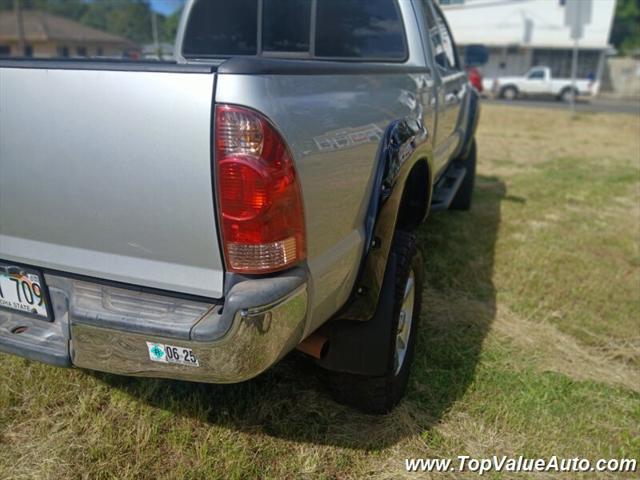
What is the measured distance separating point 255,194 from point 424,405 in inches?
58.6

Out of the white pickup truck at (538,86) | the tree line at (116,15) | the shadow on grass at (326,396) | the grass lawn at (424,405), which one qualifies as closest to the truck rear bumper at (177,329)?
the grass lawn at (424,405)

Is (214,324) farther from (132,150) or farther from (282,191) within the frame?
(132,150)

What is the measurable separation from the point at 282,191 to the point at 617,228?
4658mm

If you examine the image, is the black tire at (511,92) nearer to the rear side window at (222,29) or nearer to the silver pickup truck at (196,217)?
the rear side window at (222,29)

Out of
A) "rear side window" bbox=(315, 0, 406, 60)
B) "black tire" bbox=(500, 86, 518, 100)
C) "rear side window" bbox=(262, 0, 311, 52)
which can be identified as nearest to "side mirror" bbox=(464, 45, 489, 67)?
"rear side window" bbox=(315, 0, 406, 60)

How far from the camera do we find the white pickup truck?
27875mm

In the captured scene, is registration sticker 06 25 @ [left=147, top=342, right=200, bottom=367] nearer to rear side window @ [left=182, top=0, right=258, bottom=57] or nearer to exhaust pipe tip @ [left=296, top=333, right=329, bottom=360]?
exhaust pipe tip @ [left=296, top=333, right=329, bottom=360]

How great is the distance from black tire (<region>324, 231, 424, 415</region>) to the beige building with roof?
3653 centimetres

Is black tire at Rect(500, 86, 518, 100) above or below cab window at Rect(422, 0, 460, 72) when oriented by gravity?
below

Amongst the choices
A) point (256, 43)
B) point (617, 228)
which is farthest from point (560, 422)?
point (617, 228)

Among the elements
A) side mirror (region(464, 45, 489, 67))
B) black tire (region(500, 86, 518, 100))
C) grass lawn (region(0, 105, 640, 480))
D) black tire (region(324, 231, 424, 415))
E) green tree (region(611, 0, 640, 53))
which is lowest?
grass lawn (region(0, 105, 640, 480))

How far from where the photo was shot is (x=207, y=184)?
1.56 meters

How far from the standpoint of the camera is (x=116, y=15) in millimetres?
69938

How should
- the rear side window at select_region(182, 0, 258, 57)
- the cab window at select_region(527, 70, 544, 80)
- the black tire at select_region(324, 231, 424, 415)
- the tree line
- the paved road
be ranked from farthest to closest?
the tree line
the cab window at select_region(527, 70, 544, 80)
the paved road
the rear side window at select_region(182, 0, 258, 57)
the black tire at select_region(324, 231, 424, 415)
